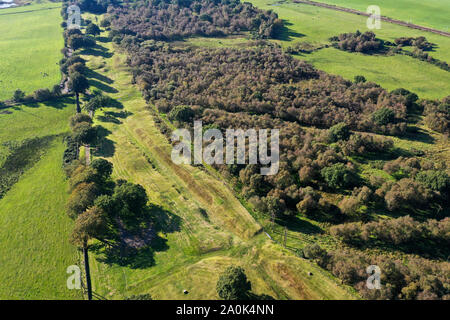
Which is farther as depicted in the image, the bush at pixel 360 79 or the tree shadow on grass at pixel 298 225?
the bush at pixel 360 79

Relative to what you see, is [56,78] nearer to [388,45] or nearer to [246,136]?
[246,136]

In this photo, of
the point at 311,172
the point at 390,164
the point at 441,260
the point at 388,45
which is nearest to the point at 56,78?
the point at 311,172

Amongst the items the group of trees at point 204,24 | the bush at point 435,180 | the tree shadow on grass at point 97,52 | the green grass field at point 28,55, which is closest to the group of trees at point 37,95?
the green grass field at point 28,55

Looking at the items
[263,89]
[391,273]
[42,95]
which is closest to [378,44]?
[263,89]

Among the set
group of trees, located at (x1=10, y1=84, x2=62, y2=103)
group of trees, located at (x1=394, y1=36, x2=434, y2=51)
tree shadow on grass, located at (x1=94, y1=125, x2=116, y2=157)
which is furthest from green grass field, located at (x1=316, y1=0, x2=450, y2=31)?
group of trees, located at (x1=10, y1=84, x2=62, y2=103)

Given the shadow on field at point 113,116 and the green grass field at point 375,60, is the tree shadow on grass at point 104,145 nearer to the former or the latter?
the shadow on field at point 113,116

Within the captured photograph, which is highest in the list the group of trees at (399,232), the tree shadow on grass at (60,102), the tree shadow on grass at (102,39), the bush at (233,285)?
the tree shadow on grass at (102,39)

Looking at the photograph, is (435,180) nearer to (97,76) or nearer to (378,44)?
(378,44)
